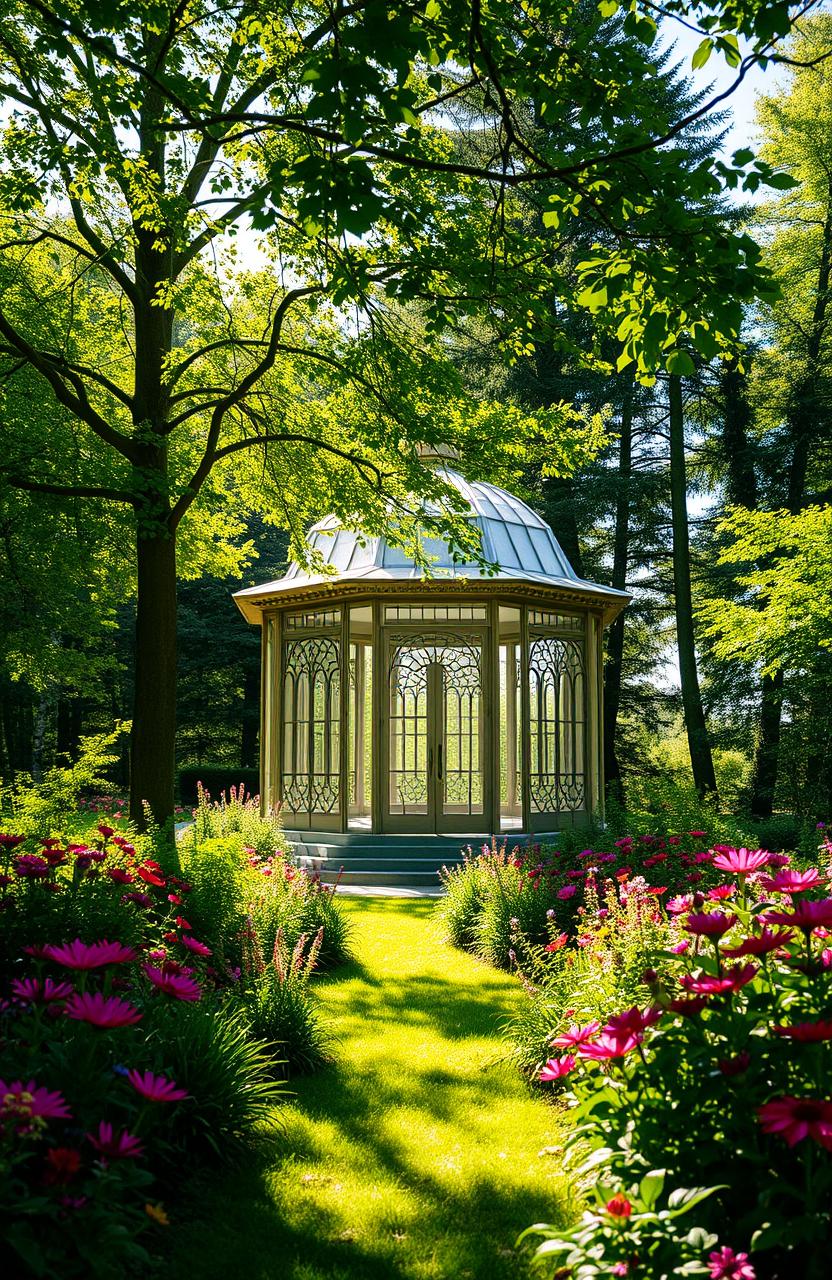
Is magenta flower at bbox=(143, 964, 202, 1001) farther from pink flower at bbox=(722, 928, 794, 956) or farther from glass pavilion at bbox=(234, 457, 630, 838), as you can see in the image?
glass pavilion at bbox=(234, 457, 630, 838)

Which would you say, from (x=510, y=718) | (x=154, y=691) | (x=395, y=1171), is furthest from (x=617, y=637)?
(x=395, y=1171)

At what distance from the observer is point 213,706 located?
24.9 m

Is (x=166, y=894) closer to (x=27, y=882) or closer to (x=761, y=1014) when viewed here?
(x=27, y=882)

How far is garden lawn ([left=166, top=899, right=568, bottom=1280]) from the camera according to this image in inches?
118

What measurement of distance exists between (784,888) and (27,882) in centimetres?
306

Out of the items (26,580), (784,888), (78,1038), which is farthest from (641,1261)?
(26,580)

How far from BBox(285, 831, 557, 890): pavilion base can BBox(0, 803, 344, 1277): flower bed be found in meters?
4.62

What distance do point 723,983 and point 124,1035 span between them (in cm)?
185

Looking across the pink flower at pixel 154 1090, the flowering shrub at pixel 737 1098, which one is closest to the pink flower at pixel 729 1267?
the flowering shrub at pixel 737 1098

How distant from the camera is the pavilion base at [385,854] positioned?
11.3m

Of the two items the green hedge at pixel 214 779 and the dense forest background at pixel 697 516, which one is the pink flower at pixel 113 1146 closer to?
the dense forest background at pixel 697 516

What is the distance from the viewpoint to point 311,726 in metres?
13.1

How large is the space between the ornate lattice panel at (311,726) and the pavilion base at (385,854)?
51cm

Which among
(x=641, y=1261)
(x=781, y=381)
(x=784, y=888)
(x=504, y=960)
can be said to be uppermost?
(x=781, y=381)
